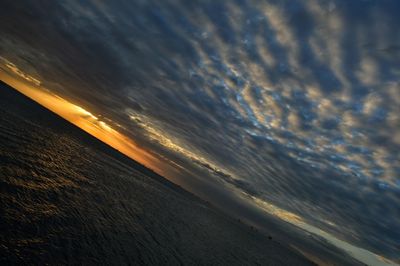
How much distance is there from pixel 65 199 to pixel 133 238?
5.02 m

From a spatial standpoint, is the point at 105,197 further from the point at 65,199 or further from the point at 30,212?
the point at 30,212

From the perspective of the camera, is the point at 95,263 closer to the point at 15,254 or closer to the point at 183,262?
the point at 15,254

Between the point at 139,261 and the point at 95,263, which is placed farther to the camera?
the point at 139,261

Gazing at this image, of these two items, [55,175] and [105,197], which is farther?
[105,197]

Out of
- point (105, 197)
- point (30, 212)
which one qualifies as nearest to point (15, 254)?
point (30, 212)

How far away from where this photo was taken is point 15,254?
306 inches

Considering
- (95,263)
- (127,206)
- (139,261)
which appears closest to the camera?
(95,263)

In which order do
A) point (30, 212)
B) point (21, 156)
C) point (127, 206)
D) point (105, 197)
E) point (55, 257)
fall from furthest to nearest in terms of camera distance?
point (127, 206) → point (105, 197) → point (21, 156) → point (30, 212) → point (55, 257)

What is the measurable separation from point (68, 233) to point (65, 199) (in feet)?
15.7

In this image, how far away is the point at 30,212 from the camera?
1128 centimetres

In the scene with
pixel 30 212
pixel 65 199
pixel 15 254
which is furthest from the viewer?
pixel 65 199

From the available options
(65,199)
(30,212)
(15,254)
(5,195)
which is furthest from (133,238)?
(15,254)

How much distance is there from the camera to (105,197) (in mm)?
21484

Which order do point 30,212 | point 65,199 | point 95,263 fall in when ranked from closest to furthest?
point 95,263, point 30,212, point 65,199
